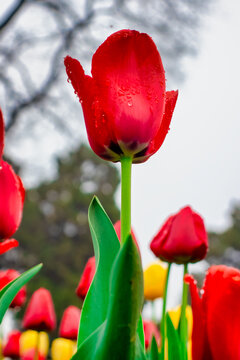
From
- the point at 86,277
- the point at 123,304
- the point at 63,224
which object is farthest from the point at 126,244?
the point at 63,224

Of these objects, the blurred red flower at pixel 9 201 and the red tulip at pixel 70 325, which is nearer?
the blurred red flower at pixel 9 201

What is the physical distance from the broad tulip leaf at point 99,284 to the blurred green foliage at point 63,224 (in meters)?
9.68

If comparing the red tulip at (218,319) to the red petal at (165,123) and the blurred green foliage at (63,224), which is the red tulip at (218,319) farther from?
the blurred green foliage at (63,224)

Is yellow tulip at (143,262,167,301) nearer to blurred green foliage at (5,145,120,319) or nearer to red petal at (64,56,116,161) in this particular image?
red petal at (64,56,116,161)

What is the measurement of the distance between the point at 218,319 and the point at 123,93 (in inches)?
7.0

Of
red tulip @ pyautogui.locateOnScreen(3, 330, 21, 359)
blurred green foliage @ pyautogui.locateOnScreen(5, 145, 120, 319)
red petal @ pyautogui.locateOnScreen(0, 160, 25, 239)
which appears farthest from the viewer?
blurred green foliage @ pyautogui.locateOnScreen(5, 145, 120, 319)

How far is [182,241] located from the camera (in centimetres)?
76

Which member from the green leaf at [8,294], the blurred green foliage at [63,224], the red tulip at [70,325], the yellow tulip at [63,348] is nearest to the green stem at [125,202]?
the green leaf at [8,294]

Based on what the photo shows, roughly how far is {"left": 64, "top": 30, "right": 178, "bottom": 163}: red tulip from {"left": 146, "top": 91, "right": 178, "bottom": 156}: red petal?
2cm

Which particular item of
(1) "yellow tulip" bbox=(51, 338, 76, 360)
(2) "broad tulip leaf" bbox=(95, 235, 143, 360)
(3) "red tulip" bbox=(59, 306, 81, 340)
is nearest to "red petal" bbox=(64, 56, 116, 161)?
(2) "broad tulip leaf" bbox=(95, 235, 143, 360)

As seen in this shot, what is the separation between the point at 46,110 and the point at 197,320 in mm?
6312

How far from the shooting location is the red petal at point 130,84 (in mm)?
387

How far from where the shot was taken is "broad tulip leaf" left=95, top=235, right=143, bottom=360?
0.29m

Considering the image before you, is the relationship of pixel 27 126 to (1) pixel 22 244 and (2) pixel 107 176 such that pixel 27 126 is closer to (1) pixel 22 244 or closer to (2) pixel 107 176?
(1) pixel 22 244
